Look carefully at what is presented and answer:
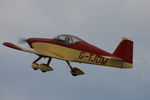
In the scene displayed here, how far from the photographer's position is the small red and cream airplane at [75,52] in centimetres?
3503

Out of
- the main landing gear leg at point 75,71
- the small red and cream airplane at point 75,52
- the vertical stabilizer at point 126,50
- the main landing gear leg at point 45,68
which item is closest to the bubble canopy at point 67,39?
the small red and cream airplane at point 75,52

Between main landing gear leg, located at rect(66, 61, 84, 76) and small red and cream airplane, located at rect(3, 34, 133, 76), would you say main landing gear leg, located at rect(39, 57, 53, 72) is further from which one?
main landing gear leg, located at rect(66, 61, 84, 76)

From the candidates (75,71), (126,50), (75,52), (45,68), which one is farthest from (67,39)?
(126,50)

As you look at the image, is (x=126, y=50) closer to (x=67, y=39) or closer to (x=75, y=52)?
(x=75, y=52)

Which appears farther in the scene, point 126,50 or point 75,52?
point 75,52

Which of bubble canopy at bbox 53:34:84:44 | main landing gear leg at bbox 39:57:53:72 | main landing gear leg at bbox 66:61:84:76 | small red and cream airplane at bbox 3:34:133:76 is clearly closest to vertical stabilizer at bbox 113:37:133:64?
small red and cream airplane at bbox 3:34:133:76

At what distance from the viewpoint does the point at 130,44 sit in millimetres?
34938

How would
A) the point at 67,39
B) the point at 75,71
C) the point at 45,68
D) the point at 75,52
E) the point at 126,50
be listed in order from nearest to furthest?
the point at 126,50
the point at 75,52
the point at 45,68
the point at 67,39
the point at 75,71

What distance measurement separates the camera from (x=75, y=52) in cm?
3666

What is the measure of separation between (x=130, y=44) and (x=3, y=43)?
29.4 ft

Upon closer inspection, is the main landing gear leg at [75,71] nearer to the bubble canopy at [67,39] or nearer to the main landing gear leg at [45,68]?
the main landing gear leg at [45,68]

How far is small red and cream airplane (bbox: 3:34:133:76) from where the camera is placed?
3503cm

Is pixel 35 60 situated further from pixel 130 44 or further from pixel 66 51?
pixel 130 44

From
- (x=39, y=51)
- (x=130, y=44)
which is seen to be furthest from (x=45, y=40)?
(x=130, y=44)
